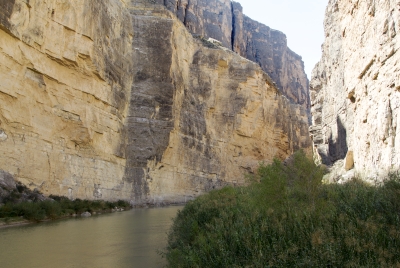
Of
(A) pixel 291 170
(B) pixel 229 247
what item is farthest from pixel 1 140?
(B) pixel 229 247

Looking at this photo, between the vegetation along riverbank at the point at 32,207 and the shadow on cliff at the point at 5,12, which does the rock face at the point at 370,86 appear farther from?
the shadow on cliff at the point at 5,12

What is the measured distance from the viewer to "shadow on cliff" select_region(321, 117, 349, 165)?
1086 inches

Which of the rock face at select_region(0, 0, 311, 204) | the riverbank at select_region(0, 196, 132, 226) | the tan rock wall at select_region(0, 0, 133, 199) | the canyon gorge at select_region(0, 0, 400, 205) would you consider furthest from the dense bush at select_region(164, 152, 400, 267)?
the tan rock wall at select_region(0, 0, 133, 199)

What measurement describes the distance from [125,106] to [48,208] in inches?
623

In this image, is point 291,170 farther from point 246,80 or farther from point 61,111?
point 246,80

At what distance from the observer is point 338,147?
29.0 meters

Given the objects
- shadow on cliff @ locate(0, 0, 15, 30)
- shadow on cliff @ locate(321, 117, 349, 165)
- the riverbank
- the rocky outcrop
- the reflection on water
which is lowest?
the reflection on water

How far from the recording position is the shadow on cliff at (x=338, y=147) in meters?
27.6

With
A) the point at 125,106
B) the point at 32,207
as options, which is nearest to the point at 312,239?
the point at 32,207

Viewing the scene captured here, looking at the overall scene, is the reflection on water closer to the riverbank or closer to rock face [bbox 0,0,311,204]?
the riverbank

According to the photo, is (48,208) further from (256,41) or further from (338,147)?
(256,41)

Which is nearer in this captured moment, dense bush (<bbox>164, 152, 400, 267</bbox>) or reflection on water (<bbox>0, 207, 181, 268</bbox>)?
dense bush (<bbox>164, 152, 400, 267</bbox>)

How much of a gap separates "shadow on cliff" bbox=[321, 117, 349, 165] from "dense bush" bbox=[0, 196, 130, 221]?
1872cm

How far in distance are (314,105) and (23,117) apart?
28575mm
